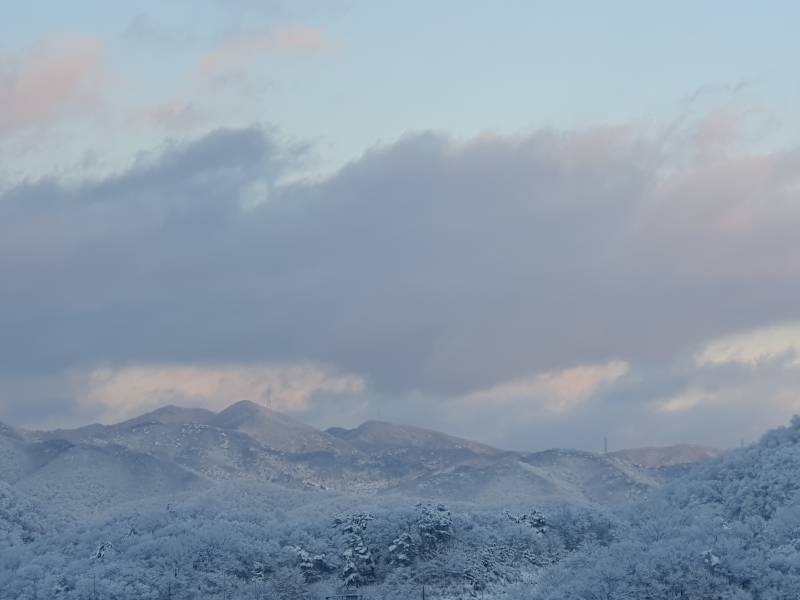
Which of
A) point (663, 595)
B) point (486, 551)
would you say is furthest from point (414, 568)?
point (663, 595)

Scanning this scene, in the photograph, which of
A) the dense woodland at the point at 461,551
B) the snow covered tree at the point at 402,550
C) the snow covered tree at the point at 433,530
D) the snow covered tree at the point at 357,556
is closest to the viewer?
the dense woodland at the point at 461,551

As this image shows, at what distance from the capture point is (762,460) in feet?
585

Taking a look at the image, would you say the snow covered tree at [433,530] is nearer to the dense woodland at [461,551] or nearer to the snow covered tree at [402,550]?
the dense woodland at [461,551]

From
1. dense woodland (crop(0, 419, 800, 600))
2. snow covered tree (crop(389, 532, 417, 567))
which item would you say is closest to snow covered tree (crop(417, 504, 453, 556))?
dense woodland (crop(0, 419, 800, 600))

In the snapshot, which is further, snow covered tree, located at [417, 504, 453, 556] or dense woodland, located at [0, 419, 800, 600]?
snow covered tree, located at [417, 504, 453, 556]

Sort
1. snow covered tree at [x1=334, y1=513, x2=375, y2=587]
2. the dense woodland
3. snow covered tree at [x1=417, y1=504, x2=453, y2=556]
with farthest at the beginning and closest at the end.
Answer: snow covered tree at [x1=417, y1=504, x2=453, y2=556] → snow covered tree at [x1=334, y1=513, x2=375, y2=587] → the dense woodland

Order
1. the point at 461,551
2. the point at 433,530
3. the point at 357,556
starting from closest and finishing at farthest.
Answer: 1. the point at 357,556
2. the point at 461,551
3. the point at 433,530

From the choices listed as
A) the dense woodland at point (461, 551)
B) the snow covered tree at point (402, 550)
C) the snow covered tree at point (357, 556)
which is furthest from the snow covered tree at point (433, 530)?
the snow covered tree at point (357, 556)

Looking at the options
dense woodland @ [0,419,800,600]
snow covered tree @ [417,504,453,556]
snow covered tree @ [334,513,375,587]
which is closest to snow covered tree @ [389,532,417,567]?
dense woodland @ [0,419,800,600]

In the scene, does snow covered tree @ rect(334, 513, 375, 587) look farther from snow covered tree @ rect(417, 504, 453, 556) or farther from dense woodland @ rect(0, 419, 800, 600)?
snow covered tree @ rect(417, 504, 453, 556)

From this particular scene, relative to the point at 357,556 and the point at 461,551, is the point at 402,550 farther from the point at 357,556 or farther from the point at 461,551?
the point at 461,551

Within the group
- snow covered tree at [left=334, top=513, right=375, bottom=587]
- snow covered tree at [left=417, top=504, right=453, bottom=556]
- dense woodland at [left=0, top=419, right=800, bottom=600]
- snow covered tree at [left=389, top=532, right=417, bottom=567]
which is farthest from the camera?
snow covered tree at [left=417, top=504, right=453, bottom=556]

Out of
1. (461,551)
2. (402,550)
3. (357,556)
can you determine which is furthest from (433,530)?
(357,556)

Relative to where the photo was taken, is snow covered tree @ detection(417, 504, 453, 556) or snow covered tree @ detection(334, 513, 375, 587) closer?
snow covered tree @ detection(334, 513, 375, 587)
